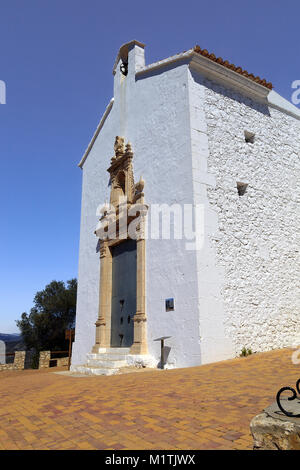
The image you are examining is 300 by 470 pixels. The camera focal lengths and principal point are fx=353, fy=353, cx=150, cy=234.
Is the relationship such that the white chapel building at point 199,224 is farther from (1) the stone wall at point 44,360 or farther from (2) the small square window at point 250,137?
(1) the stone wall at point 44,360

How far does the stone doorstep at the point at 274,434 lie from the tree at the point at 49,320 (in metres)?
20.2

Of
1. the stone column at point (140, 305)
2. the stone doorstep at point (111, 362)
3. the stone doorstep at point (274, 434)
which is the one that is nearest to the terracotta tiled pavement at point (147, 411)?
the stone doorstep at point (274, 434)

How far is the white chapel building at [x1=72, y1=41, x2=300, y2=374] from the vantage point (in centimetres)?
732

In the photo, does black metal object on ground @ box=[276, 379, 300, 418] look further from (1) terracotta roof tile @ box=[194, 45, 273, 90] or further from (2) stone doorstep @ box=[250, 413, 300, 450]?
(1) terracotta roof tile @ box=[194, 45, 273, 90]

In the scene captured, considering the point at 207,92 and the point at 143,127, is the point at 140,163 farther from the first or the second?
the point at 207,92

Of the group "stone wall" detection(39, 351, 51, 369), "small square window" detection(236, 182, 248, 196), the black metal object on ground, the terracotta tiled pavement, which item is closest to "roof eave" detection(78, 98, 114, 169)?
"small square window" detection(236, 182, 248, 196)

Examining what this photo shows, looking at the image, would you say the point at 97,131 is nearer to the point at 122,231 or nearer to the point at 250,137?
the point at 122,231

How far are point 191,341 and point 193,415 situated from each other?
3.73m

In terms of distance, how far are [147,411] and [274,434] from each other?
1.70 m

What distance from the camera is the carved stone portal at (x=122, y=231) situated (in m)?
8.40

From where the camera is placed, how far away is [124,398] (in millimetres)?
4027

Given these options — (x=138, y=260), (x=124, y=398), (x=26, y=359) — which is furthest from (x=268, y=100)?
(x=26, y=359)

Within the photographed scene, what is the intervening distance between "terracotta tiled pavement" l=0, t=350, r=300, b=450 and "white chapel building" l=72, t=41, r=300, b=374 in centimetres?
213

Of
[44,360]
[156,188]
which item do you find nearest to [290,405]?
[156,188]
